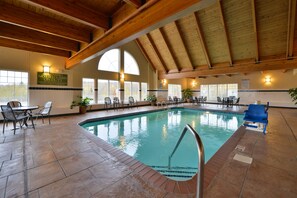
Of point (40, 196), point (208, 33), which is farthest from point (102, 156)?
point (208, 33)

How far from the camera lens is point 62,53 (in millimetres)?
5777

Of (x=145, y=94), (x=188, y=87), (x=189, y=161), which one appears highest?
(x=188, y=87)

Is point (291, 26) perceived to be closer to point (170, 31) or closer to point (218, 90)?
point (170, 31)

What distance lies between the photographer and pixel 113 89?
9031 mm

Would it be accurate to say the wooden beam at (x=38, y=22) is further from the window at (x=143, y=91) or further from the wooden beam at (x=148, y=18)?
the window at (x=143, y=91)

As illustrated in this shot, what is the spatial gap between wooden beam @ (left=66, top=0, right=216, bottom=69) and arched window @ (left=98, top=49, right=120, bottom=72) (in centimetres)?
483

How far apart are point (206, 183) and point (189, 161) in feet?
4.07

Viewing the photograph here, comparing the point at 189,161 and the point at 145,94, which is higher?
the point at 145,94

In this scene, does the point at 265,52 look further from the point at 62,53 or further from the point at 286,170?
the point at 62,53

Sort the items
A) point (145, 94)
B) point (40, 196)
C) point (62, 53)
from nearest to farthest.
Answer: point (40, 196) < point (62, 53) < point (145, 94)

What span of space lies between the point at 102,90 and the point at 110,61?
1990 millimetres

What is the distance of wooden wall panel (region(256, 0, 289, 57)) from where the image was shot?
5.41m

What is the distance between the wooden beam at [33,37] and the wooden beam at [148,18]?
1.77m

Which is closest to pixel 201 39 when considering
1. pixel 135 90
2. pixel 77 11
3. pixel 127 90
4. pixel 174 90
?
pixel 135 90
